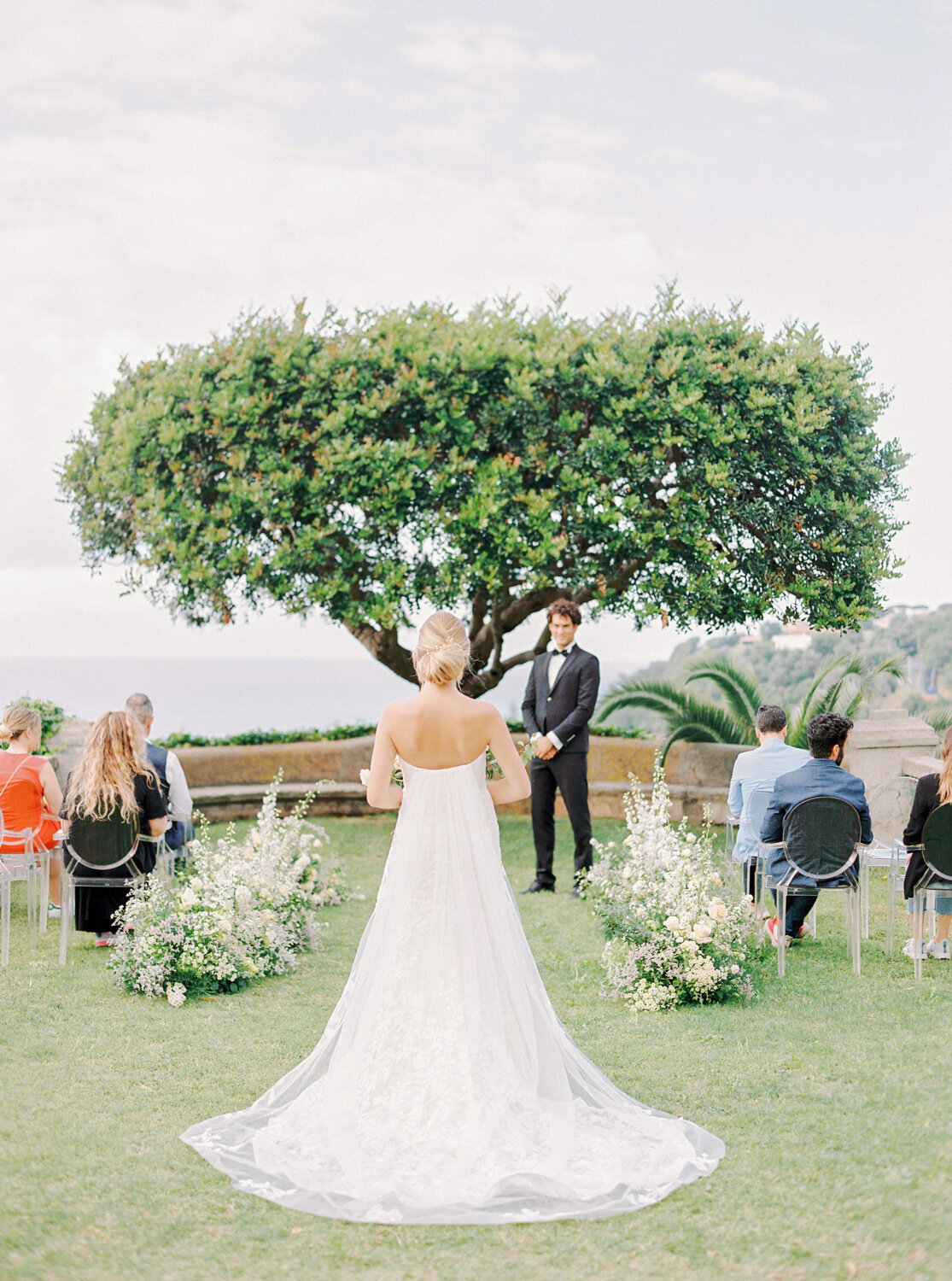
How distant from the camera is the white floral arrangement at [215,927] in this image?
5.56m

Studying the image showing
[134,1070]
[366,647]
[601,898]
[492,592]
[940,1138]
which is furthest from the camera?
[366,647]

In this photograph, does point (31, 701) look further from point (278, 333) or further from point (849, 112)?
point (849, 112)

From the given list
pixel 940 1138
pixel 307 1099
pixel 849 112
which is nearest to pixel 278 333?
pixel 849 112

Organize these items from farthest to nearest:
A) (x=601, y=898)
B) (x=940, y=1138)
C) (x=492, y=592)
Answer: (x=492, y=592) → (x=601, y=898) → (x=940, y=1138)

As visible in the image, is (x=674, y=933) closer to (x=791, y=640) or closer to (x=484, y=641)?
(x=484, y=641)

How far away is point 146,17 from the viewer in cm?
1159

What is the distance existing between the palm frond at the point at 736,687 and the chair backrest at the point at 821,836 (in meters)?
5.69

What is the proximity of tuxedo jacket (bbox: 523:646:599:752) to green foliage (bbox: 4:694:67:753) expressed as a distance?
4503 millimetres

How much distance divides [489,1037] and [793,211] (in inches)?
487

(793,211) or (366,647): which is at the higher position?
(793,211)

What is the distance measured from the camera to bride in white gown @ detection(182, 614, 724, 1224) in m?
3.18

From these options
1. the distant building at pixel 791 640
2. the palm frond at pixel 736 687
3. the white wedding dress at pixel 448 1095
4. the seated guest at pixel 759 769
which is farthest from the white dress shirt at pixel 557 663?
the distant building at pixel 791 640

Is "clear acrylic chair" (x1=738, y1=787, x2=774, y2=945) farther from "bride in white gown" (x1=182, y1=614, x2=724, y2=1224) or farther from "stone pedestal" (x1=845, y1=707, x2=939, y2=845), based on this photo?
"stone pedestal" (x1=845, y1=707, x2=939, y2=845)

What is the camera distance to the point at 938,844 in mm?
5535
